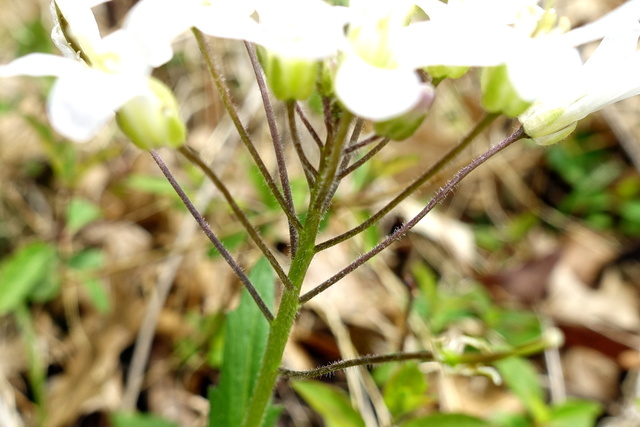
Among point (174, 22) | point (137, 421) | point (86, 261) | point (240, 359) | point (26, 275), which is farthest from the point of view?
point (86, 261)

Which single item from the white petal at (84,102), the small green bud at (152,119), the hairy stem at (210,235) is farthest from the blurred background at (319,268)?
the white petal at (84,102)

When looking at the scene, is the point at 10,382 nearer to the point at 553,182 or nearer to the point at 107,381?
the point at 107,381

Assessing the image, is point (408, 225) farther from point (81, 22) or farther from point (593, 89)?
point (81, 22)

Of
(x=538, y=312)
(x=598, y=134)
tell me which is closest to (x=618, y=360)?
(x=538, y=312)

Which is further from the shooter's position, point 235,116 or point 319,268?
point 319,268

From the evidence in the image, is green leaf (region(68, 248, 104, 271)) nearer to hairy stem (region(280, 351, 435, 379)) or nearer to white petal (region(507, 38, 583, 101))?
hairy stem (region(280, 351, 435, 379))

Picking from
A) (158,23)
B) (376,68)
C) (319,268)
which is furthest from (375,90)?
(319,268)

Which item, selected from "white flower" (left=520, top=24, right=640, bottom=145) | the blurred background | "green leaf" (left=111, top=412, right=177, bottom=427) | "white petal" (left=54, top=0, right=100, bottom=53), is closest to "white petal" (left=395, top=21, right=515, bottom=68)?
"white flower" (left=520, top=24, right=640, bottom=145)

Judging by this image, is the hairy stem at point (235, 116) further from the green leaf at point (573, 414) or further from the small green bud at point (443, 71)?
the green leaf at point (573, 414)
